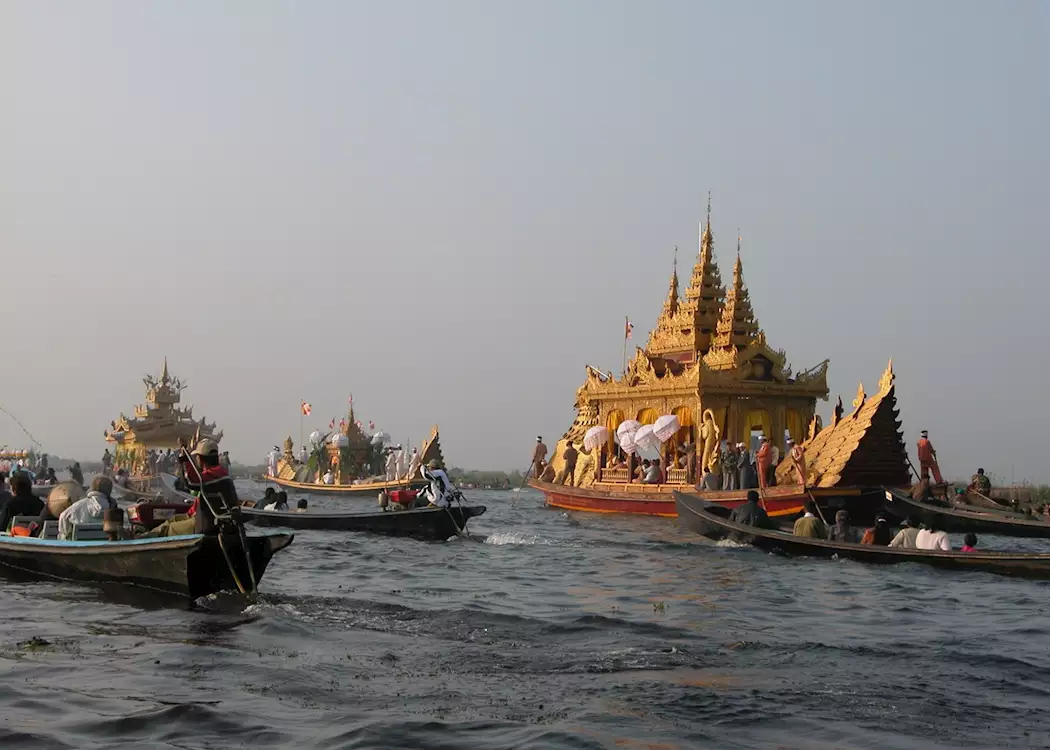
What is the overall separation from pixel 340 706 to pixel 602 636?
3534 millimetres

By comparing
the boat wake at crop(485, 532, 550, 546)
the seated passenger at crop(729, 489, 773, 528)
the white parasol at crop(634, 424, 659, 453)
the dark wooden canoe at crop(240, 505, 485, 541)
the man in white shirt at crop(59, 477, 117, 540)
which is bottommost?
the boat wake at crop(485, 532, 550, 546)

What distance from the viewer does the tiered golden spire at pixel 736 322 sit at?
33.9m

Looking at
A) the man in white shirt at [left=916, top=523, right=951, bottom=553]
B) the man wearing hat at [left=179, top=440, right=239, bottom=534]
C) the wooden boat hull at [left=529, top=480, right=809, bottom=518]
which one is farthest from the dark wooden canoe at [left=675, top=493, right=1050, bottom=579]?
the man wearing hat at [left=179, top=440, right=239, bottom=534]

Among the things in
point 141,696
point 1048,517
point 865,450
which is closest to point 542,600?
point 141,696

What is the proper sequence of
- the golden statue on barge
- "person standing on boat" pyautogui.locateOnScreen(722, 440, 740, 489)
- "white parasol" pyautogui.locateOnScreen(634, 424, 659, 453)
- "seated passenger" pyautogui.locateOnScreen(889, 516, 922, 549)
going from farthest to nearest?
1. the golden statue on barge
2. "white parasol" pyautogui.locateOnScreen(634, 424, 659, 453)
3. "person standing on boat" pyautogui.locateOnScreen(722, 440, 740, 489)
4. "seated passenger" pyautogui.locateOnScreen(889, 516, 922, 549)

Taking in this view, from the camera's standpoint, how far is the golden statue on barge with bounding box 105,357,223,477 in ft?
198

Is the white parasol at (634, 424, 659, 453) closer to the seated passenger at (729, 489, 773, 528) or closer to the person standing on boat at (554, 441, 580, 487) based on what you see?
the person standing on boat at (554, 441, 580, 487)

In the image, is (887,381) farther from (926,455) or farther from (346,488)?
(346,488)

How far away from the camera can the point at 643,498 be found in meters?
29.8

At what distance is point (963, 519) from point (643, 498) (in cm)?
852

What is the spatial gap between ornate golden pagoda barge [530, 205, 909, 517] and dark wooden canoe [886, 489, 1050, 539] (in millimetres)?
637

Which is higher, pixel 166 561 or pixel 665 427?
pixel 665 427

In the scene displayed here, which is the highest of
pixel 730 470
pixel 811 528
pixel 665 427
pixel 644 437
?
pixel 665 427

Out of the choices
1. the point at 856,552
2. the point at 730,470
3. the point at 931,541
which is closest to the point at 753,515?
the point at 856,552
